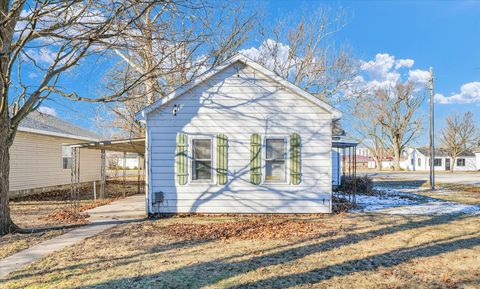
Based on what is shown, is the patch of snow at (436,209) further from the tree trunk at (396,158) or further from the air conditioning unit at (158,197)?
the tree trunk at (396,158)

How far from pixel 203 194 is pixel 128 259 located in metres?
4.30

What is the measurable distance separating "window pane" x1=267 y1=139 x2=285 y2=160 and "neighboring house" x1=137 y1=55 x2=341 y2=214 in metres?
0.03

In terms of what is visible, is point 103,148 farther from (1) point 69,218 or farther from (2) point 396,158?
(2) point 396,158

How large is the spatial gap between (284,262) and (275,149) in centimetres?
488

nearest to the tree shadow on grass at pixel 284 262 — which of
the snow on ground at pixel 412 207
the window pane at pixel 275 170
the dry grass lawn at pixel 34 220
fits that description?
the window pane at pixel 275 170

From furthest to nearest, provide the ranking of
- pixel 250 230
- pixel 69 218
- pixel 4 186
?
pixel 69 218 → pixel 250 230 → pixel 4 186

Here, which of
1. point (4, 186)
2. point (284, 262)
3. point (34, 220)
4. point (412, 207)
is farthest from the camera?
point (412, 207)

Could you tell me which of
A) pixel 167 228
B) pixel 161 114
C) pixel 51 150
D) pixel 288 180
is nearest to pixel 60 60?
pixel 161 114

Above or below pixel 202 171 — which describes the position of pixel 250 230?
below

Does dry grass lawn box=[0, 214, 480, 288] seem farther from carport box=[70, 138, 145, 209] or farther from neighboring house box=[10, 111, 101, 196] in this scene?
neighboring house box=[10, 111, 101, 196]

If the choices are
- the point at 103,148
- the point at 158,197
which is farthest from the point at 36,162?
the point at 158,197

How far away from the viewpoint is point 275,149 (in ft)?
32.9

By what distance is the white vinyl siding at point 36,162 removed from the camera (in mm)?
14844

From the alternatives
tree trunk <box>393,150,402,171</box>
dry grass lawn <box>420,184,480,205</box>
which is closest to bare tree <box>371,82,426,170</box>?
tree trunk <box>393,150,402,171</box>
